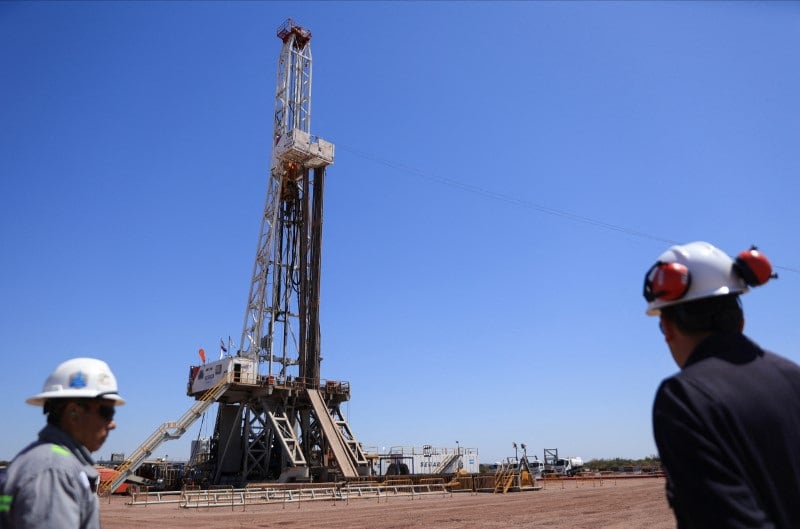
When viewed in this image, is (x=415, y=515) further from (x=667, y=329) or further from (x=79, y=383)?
(x=667, y=329)

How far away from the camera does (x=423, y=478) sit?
32.6m

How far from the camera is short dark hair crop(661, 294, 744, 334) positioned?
2074mm

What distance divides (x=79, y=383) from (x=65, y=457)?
36 centimetres

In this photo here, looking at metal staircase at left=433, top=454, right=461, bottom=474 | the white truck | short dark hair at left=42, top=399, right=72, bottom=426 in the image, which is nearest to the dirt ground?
short dark hair at left=42, top=399, right=72, bottom=426

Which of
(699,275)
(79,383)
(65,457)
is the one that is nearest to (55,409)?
(79,383)

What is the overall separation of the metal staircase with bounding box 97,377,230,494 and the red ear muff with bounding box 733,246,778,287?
3229 cm

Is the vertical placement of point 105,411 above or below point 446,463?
above

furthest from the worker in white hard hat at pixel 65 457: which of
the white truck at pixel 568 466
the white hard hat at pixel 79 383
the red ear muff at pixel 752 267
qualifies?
the white truck at pixel 568 466

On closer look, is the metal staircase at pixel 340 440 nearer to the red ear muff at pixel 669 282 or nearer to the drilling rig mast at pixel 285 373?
the drilling rig mast at pixel 285 373

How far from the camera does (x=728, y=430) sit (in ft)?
5.60

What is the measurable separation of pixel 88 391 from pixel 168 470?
1663 inches

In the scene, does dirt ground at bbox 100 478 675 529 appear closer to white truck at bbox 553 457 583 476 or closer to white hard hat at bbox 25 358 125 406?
white hard hat at bbox 25 358 125 406

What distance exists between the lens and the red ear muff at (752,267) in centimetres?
214

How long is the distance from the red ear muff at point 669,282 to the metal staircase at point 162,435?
105ft
